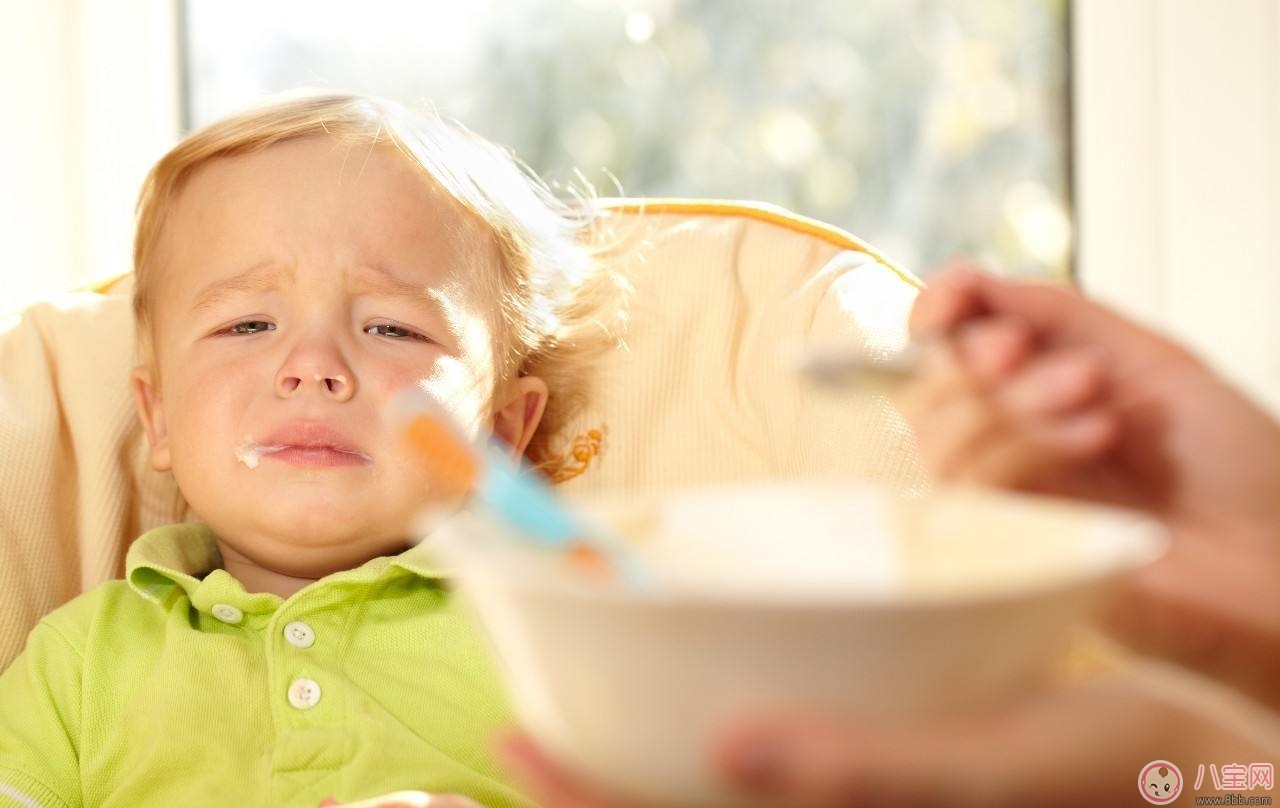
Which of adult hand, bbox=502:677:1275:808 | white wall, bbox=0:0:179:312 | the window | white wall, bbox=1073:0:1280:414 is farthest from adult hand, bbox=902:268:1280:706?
white wall, bbox=0:0:179:312

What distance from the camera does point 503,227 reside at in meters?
1.19

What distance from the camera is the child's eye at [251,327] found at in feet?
3.49

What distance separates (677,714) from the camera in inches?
16.2

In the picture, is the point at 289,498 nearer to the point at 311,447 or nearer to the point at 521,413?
the point at 311,447

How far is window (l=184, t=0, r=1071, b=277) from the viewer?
6.16 ft

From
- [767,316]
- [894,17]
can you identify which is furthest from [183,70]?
[767,316]

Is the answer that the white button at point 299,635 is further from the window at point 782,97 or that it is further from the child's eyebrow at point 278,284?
the window at point 782,97

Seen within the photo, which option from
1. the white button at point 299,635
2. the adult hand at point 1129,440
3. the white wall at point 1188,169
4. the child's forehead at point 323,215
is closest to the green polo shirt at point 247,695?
the white button at point 299,635

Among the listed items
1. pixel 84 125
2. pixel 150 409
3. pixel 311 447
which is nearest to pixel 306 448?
pixel 311 447

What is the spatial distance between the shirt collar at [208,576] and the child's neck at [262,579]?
0.14 feet

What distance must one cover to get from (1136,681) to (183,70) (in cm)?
180

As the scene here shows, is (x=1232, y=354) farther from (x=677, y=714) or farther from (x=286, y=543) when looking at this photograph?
(x=677, y=714)

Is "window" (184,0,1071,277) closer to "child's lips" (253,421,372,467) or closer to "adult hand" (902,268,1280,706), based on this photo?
"child's lips" (253,421,372,467)

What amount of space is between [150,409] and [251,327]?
157 millimetres
